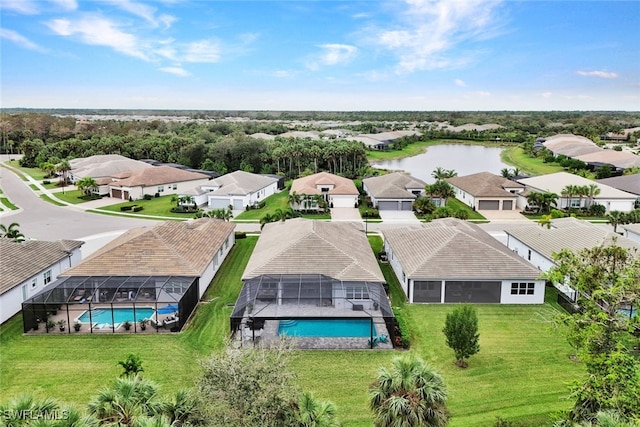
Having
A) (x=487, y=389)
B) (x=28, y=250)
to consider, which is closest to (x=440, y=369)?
(x=487, y=389)

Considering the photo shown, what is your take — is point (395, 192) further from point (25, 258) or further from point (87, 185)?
point (87, 185)

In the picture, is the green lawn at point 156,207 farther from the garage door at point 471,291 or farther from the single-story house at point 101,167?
the garage door at point 471,291

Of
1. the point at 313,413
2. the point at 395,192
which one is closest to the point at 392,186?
the point at 395,192

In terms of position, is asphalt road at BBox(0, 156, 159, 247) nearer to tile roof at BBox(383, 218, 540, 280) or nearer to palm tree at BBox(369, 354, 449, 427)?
tile roof at BBox(383, 218, 540, 280)

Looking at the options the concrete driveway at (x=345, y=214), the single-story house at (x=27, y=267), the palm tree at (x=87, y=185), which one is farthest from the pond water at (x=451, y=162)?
the single-story house at (x=27, y=267)

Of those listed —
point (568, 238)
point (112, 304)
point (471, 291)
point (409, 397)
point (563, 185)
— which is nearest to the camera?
point (409, 397)
